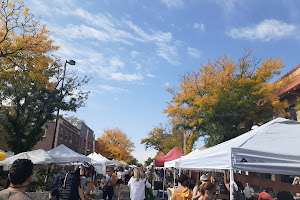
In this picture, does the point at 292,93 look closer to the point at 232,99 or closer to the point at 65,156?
the point at 232,99

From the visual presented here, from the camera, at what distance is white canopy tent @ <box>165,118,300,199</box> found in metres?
4.72

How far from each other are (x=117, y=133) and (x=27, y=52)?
179 ft

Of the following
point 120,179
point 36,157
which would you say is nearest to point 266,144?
point 120,179

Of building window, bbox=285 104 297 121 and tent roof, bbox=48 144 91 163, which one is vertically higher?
building window, bbox=285 104 297 121

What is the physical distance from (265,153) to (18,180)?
4.13m

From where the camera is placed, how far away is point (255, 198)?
43.8 ft

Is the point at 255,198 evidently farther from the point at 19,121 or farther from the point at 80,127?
the point at 80,127

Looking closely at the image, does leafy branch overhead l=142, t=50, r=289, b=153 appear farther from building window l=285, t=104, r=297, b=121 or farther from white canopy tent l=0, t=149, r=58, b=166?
white canopy tent l=0, t=149, r=58, b=166

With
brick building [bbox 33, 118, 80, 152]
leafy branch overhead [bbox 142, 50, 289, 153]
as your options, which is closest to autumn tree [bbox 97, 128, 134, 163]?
brick building [bbox 33, 118, 80, 152]

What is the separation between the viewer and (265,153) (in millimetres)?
4824

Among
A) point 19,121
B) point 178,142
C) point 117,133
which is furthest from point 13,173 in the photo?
point 117,133

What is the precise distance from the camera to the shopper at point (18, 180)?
235 centimetres

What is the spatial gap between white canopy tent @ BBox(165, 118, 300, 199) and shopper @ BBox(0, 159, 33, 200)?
359 cm

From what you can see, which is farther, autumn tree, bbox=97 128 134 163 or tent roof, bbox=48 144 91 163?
autumn tree, bbox=97 128 134 163
